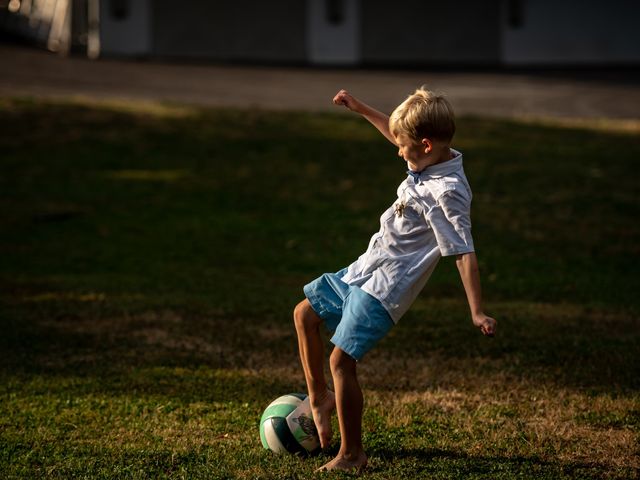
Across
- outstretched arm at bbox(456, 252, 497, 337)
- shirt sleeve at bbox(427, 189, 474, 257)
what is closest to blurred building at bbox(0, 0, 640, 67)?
shirt sleeve at bbox(427, 189, 474, 257)

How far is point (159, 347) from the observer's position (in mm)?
6734

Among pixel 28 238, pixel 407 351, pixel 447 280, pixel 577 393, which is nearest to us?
pixel 577 393

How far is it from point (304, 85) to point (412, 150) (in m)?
17.0

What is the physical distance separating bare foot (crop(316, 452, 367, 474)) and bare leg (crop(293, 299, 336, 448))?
231 millimetres

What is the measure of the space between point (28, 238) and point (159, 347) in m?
4.83

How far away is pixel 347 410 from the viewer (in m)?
4.36

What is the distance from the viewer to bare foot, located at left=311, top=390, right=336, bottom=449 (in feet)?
15.2

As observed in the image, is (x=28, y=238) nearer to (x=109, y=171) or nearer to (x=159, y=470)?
(x=109, y=171)

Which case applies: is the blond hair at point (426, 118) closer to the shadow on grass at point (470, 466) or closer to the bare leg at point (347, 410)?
the bare leg at point (347, 410)

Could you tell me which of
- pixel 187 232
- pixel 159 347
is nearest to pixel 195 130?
pixel 187 232

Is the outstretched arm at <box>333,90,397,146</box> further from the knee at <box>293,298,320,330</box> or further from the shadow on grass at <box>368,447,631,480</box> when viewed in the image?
the shadow on grass at <box>368,447,631,480</box>

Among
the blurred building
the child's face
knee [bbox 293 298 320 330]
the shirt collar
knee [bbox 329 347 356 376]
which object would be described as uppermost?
the blurred building

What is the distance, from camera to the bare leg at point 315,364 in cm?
452

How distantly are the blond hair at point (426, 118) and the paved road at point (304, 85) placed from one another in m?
A: 13.0
